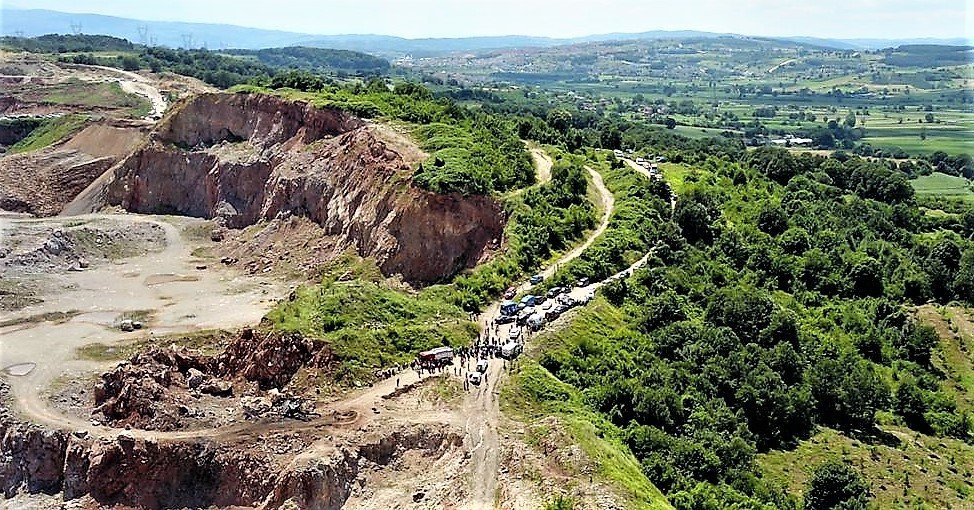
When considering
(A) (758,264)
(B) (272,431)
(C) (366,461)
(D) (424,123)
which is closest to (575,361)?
(C) (366,461)

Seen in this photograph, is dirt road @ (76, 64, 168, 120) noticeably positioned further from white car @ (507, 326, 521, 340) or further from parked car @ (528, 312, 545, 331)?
parked car @ (528, 312, 545, 331)

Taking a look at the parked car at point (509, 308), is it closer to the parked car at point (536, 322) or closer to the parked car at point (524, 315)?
the parked car at point (524, 315)

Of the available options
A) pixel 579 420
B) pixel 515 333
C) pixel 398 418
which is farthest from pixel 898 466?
pixel 398 418

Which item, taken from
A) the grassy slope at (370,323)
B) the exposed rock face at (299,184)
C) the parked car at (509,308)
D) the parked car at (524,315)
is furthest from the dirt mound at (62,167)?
the parked car at (524,315)

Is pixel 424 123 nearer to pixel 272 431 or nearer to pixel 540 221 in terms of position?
pixel 540 221

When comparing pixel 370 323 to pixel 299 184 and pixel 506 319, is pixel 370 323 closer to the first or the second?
pixel 506 319

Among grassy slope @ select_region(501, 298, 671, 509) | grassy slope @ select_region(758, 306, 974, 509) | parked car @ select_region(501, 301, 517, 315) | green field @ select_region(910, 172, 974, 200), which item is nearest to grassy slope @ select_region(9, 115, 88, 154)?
parked car @ select_region(501, 301, 517, 315)
